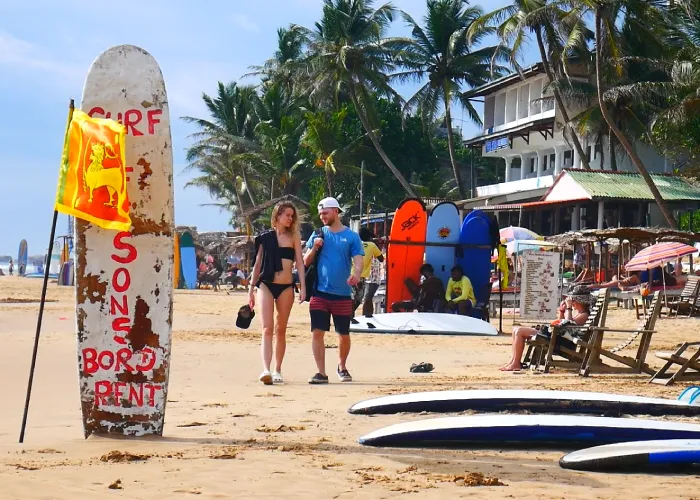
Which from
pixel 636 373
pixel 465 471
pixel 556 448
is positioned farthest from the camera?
pixel 636 373

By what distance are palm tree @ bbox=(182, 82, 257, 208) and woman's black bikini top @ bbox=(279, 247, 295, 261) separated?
1873 inches

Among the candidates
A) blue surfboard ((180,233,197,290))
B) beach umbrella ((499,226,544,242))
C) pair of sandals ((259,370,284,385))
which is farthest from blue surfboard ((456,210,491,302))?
blue surfboard ((180,233,197,290))

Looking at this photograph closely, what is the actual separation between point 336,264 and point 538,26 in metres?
30.5

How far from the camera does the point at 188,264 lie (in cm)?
4119

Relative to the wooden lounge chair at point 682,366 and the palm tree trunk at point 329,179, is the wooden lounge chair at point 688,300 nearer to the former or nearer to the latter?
the wooden lounge chair at point 682,366

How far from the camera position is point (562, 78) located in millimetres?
40938

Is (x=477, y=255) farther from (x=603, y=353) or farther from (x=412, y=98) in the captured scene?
(x=412, y=98)

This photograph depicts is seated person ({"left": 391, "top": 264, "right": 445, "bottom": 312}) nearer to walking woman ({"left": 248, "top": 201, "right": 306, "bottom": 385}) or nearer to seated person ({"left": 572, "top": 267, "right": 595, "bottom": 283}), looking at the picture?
walking woman ({"left": 248, "top": 201, "right": 306, "bottom": 385})

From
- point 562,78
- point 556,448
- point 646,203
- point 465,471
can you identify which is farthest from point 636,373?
point 562,78

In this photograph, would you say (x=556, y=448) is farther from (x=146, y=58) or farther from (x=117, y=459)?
(x=146, y=58)

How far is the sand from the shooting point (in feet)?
14.6

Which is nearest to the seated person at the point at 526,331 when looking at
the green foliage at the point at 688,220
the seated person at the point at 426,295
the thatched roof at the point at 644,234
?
the seated person at the point at 426,295

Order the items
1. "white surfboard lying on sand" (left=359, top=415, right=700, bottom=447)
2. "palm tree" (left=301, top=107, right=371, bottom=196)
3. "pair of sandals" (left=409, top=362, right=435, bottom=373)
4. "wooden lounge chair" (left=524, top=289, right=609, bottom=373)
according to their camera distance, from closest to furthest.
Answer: "white surfboard lying on sand" (left=359, top=415, right=700, bottom=447) → "wooden lounge chair" (left=524, top=289, right=609, bottom=373) → "pair of sandals" (left=409, top=362, right=435, bottom=373) → "palm tree" (left=301, top=107, right=371, bottom=196)

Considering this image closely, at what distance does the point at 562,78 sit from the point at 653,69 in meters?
3.96
